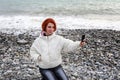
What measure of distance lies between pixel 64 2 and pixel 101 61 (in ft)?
66.5

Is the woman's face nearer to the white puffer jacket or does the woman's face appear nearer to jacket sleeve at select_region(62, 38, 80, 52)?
the white puffer jacket

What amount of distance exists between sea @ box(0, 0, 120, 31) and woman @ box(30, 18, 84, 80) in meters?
11.4

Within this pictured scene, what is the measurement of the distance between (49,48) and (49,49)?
0.06 feet

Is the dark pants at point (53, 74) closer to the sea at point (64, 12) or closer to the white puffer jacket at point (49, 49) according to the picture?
the white puffer jacket at point (49, 49)

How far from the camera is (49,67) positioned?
6562 millimetres

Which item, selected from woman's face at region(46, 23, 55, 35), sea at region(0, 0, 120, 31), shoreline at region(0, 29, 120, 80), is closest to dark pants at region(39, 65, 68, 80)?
woman's face at region(46, 23, 55, 35)

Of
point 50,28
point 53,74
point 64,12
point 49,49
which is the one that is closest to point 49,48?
point 49,49

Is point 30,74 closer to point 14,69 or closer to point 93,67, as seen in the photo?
point 14,69

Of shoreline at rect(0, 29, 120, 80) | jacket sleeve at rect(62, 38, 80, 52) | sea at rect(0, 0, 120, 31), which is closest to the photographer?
jacket sleeve at rect(62, 38, 80, 52)

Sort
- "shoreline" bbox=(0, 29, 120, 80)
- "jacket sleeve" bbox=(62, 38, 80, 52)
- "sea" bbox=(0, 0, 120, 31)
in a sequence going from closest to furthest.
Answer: "jacket sleeve" bbox=(62, 38, 80, 52), "shoreline" bbox=(0, 29, 120, 80), "sea" bbox=(0, 0, 120, 31)

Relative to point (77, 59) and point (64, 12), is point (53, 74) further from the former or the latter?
point (64, 12)

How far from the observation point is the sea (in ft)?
64.8

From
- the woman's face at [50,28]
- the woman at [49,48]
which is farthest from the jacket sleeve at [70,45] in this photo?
the woman's face at [50,28]

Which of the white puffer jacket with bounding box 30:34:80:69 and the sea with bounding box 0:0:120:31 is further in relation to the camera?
the sea with bounding box 0:0:120:31
